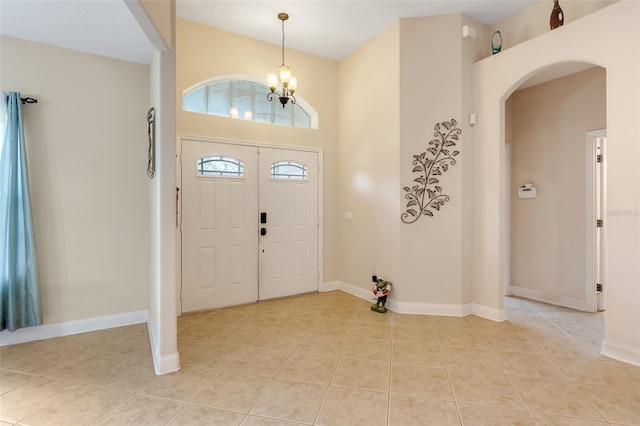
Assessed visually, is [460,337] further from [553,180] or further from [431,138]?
[553,180]

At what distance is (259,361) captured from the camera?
263 centimetres

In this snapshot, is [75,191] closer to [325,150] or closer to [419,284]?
[325,150]

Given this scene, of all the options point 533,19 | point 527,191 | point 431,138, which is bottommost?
point 527,191

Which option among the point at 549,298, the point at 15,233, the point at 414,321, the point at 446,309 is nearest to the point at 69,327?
the point at 15,233

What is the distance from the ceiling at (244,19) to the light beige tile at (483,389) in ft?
12.3

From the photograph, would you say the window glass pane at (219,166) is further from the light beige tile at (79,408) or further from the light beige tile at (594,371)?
the light beige tile at (594,371)

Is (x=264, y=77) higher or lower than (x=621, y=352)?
higher

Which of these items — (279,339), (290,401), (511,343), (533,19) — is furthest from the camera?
(533,19)

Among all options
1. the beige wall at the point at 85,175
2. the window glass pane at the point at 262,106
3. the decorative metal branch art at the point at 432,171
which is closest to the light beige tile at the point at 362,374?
the decorative metal branch art at the point at 432,171

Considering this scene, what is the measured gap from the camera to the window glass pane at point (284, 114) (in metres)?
4.41

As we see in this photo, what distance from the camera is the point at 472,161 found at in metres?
3.73

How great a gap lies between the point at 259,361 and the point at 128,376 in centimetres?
99

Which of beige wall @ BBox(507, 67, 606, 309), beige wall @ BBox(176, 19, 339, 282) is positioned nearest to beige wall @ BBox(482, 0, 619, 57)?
beige wall @ BBox(507, 67, 606, 309)

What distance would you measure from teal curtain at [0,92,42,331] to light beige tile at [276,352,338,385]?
2493 millimetres
